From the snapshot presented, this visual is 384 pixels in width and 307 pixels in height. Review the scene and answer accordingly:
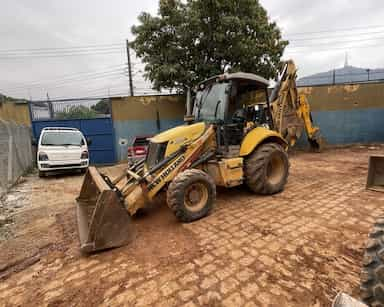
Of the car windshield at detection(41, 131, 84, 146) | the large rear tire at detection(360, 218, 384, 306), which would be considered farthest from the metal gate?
the large rear tire at detection(360, 218, 384, 306)

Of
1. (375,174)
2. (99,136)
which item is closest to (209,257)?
(375,174)

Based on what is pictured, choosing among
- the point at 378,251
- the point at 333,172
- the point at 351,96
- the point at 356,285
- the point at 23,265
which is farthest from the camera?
the point at 351,96

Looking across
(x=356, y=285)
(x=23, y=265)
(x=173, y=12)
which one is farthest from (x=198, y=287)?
(x=173, y=12)

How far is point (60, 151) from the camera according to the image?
7.20m

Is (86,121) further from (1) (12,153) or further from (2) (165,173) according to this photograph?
(2) (165,173)

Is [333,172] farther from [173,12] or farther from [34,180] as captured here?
[34,180]

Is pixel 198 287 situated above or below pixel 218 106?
below

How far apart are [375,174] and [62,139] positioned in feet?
28.8

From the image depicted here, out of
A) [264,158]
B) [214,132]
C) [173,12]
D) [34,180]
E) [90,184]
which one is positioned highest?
[173,12]

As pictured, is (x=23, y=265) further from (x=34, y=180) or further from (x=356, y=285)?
(x=34, y=180)

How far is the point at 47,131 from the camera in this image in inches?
303

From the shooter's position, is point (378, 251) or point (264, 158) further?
point (264, 158)

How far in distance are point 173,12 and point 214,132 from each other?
628cm

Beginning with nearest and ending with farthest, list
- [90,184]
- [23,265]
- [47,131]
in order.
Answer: [23,265] < [90,184] < [47,131]
